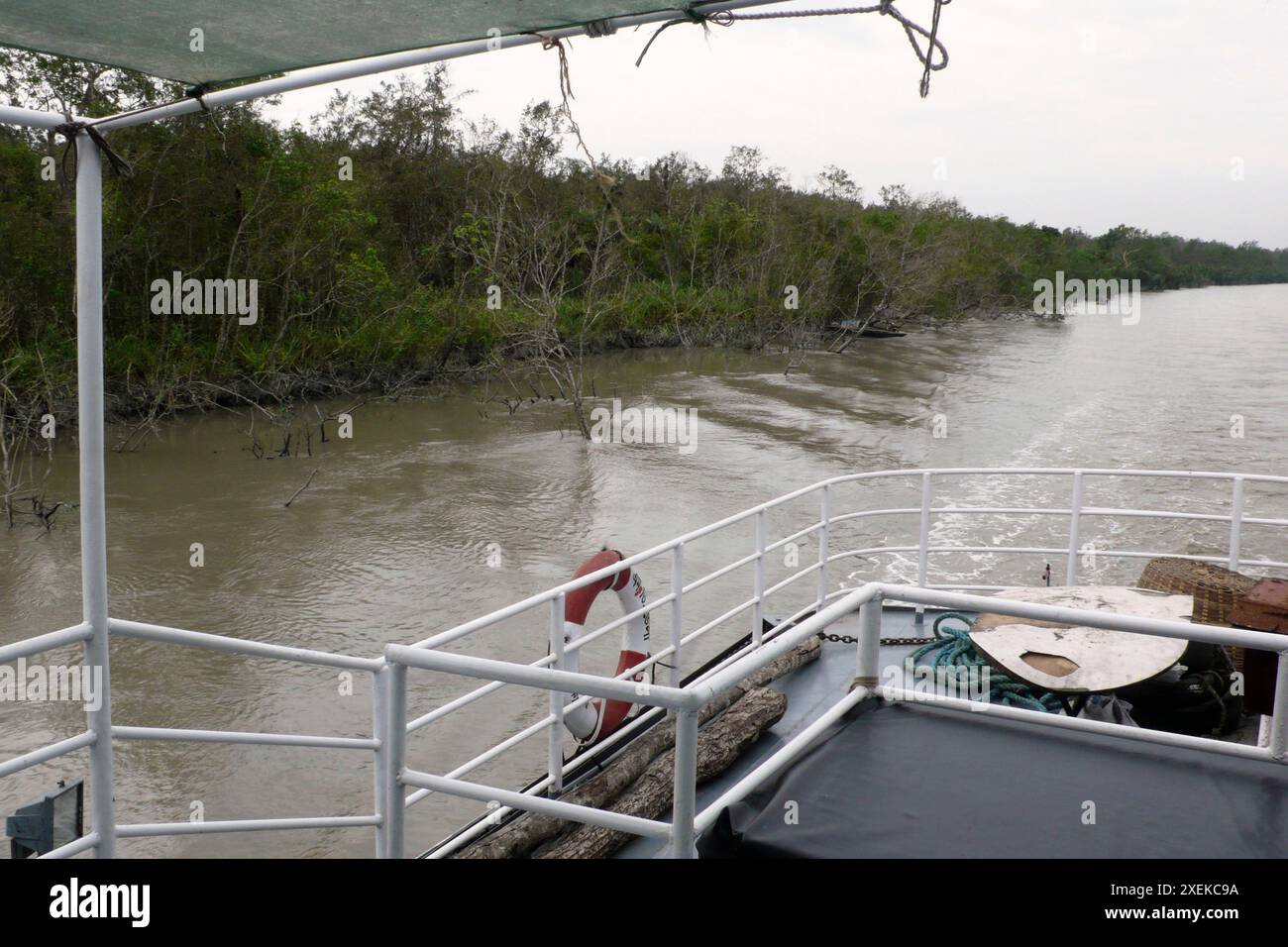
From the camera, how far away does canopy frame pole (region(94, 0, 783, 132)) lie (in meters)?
2.84

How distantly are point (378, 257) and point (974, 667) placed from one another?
25.8 metres

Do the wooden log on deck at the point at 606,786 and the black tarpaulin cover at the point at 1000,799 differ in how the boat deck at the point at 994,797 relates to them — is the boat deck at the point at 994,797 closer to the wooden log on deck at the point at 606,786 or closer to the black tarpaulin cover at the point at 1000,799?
the black tarpaulin cover at the point at 1000,799

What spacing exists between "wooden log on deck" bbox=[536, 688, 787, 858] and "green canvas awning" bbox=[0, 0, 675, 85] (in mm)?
2750

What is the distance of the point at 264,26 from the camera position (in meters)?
2.82

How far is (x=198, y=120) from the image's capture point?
21.2 meters

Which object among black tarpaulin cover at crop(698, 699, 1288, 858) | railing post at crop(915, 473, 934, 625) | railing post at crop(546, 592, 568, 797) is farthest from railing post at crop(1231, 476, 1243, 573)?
railing post at crop(546, 592, 568, 797)

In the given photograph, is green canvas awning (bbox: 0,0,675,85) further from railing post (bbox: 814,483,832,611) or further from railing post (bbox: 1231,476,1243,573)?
railing post (bbox: 1231,476,1243,573)

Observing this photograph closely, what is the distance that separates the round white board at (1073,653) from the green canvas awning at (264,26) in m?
2.94

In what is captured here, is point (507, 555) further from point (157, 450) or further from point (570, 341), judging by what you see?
point (570, 341)

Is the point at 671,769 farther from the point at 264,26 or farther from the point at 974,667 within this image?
the point at 264,26

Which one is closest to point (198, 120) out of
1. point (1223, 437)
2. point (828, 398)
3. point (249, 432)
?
point (249, 432)

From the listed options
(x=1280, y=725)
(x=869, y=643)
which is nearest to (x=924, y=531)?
(x=869, y=643)
